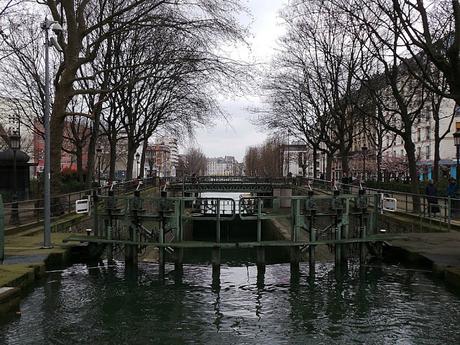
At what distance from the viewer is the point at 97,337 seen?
8758mm

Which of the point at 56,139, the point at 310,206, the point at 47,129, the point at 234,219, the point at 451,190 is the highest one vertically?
the point at 56,139

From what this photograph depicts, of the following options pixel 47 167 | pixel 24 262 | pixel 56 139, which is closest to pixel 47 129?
pixel 47 167

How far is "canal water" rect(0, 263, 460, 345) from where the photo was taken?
8883 mm

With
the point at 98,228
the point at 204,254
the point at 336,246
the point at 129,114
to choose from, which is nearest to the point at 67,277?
the point at 98,228

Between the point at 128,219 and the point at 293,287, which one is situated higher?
the point at 128,219

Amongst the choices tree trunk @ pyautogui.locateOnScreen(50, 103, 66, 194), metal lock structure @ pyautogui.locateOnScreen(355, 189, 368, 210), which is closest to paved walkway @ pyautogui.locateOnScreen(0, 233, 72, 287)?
tree trunk @ pyautogui.locateOnScreen(50, 103, 66, 194)

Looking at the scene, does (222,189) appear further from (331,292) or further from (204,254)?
(331,292)

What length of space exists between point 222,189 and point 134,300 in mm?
38000

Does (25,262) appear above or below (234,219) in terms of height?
below

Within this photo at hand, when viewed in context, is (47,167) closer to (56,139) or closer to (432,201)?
(56,139)

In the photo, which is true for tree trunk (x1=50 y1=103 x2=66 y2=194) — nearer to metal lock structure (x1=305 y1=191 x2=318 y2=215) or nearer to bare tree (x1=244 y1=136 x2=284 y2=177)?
metal lock structure (x1=305 y1=191 x2=318 y2=215)

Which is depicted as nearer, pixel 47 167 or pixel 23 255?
pixel 23 255

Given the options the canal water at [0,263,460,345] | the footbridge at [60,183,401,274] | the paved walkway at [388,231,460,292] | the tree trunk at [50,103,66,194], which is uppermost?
the tree trunk at [50,103,66,194]

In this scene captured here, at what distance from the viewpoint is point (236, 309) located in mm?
10781
